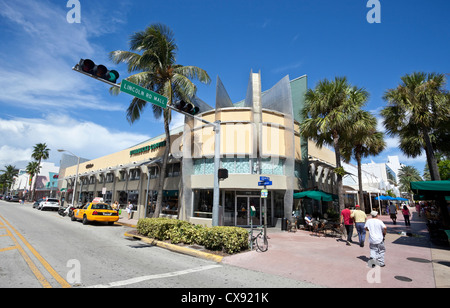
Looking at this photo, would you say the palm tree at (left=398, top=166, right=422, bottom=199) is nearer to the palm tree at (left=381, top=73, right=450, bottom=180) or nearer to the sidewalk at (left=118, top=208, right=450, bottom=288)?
the palm tree at (left=381, top=73, right=450, bottom=180)

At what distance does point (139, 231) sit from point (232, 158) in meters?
7.51

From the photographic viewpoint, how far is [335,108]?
15570mm

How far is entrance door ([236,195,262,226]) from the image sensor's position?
648 inches

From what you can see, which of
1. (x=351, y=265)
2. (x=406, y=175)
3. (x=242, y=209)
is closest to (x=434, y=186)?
(x=351, y=265)

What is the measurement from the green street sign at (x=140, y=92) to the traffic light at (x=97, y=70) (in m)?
0.47

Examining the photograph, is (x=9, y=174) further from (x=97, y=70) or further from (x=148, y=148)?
(x=97, y=70)

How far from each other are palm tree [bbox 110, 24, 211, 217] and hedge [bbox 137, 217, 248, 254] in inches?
179

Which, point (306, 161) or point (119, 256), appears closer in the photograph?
point (119, 256)

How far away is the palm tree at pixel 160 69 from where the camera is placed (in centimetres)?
1644

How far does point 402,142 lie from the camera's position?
17.7m
